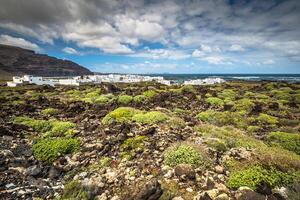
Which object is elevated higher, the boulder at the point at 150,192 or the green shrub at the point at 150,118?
the green shrub at the point at 150,118

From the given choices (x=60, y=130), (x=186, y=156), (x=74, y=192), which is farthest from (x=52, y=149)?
(x=186, y=156)

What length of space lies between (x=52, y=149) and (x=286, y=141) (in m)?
10.3

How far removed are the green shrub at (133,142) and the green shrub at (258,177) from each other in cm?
360

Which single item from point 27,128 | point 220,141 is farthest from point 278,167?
point 27,128

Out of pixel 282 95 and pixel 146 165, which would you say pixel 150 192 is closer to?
pixel 146 165

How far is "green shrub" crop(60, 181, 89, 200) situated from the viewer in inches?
206

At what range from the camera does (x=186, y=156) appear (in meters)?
6.34

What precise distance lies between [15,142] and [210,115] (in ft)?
37.7

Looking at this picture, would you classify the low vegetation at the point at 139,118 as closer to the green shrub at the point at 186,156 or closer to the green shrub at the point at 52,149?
the green shrub at the point at 52,149

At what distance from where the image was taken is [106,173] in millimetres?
6223

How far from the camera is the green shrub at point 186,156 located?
6.20 m

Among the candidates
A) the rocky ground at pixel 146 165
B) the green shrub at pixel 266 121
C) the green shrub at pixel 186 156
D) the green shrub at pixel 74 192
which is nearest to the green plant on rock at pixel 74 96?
the rocky ground at pixel 146 165

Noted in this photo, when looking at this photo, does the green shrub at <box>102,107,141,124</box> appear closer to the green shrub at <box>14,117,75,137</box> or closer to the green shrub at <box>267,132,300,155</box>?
the green shrub at <box>14,117,75,137</box>

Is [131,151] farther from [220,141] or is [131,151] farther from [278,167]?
[278,167]
